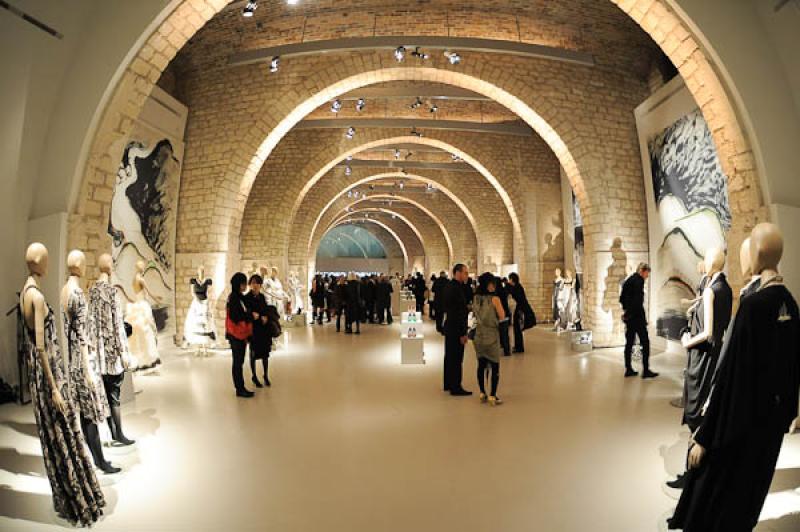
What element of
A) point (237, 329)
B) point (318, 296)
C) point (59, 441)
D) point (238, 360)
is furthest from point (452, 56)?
point (318, 296)

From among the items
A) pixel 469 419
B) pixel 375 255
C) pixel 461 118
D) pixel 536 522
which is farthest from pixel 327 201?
pixel 375 255

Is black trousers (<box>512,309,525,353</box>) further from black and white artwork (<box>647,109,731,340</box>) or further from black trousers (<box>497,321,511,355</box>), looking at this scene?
black and white artwork (<box>647,109,731,340</box>)

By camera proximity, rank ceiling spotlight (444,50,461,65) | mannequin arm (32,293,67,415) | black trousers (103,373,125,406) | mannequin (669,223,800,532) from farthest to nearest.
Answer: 1. ceiling spotlight (444,50,461,65)
2. black trousers (103,373,125,406)
3. mannequin arm (32,293,67,415)
4. mannequin (669,223,800,532)

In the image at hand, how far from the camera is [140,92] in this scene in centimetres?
511

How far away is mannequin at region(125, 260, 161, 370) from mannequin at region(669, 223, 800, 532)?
6734mm

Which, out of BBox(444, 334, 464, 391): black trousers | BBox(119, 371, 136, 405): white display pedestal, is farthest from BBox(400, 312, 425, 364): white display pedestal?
BBox(119, 371, 136, 405): white display pedestal

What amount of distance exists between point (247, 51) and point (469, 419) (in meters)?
8.05

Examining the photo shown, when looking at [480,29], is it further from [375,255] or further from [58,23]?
[375,255]

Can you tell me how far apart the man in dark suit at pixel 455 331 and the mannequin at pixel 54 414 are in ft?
12.6

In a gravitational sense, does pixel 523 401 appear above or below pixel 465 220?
below

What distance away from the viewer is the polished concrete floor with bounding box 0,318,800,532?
293 cm

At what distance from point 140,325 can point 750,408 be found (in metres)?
7.04

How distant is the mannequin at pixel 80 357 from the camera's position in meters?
3.33

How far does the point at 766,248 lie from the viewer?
7.48 ft
